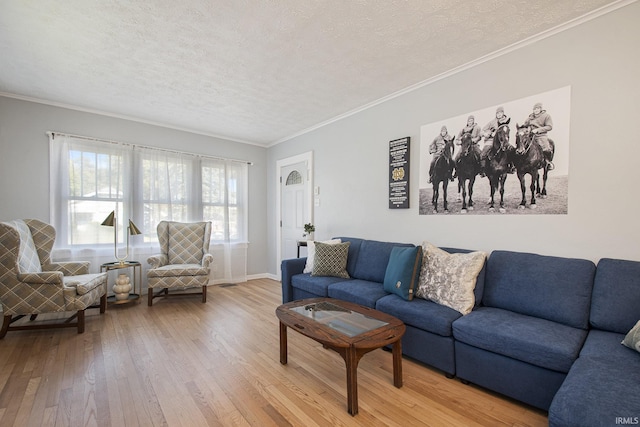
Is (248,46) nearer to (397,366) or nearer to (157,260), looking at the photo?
(397,366)

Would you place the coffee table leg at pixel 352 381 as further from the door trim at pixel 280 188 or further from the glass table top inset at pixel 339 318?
the door trim at pixel 280 188

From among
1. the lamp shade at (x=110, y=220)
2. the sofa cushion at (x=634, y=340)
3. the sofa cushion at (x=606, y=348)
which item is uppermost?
the lamp shade at (x=110, y=220)

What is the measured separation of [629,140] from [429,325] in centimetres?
184

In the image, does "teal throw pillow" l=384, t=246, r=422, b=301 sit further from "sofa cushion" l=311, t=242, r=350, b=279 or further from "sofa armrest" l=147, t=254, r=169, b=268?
"sofa armrest" l=147, t=254, r=169, b=268

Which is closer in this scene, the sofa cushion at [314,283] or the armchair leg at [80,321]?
the armchair leg at [80,321]

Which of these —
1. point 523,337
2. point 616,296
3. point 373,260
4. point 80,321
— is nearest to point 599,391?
point 523,337

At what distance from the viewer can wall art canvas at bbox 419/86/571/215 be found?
2195mm

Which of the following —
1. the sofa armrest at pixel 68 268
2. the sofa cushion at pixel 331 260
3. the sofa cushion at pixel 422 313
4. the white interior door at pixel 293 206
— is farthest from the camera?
the white interior door at pixel 293 206

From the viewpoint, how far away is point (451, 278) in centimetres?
231

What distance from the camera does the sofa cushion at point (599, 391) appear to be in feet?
3.55

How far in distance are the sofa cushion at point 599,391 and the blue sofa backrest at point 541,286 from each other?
0.39 m

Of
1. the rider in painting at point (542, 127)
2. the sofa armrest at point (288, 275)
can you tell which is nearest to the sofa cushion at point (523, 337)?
the rider in painting at point (542, 127)

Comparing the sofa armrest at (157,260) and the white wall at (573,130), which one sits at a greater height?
the white wall at (573,130)

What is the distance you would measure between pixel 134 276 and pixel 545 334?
15.1 ft
